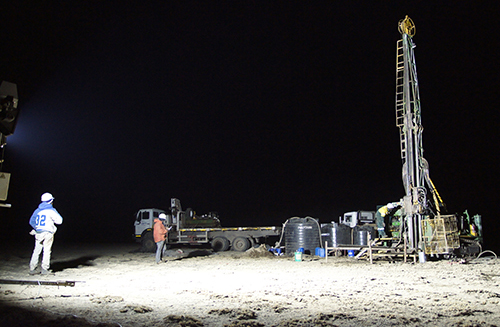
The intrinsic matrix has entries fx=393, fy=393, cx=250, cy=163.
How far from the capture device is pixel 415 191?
15.7 metres

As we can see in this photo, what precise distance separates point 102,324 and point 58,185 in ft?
216

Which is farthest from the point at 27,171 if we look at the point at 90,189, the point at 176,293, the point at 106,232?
the point at 176,293

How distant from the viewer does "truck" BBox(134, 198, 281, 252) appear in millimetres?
20562

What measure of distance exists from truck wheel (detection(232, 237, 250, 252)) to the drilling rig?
7903 millimetres

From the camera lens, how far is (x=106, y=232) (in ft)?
170

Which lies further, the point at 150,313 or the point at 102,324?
the point at 150,313

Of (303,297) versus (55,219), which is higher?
(55,219)

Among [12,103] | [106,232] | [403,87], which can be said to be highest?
[403,87]

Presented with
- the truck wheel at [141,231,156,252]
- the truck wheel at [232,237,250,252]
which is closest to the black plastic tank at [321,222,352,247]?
the truck wheel at [232,237,250,252]

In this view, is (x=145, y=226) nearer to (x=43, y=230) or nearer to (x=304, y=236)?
(x=304, y=236)

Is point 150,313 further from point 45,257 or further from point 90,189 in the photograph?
point 90,189

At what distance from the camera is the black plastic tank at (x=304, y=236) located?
58.1ft

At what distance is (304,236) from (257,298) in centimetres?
1075

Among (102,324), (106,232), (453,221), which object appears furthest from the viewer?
(106,232)
